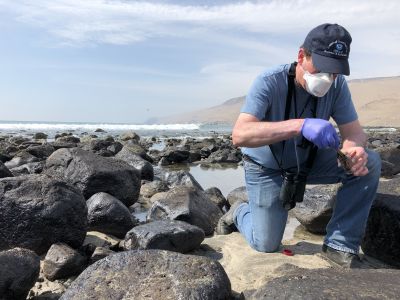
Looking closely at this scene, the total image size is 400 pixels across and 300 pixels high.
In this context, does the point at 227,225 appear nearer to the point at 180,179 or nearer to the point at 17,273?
the point at 17,273

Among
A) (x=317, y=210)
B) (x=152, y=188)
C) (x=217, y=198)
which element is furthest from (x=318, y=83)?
(x=152, y=188)

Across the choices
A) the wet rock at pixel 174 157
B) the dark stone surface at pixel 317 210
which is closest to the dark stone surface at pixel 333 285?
the dark stone surface at pixel 317 210

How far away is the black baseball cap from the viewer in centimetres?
352

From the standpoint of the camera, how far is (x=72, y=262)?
3.69 meters

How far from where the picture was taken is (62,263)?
3.65 metres

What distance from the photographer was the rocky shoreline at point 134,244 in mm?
2707

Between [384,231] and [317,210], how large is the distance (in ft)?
3.38

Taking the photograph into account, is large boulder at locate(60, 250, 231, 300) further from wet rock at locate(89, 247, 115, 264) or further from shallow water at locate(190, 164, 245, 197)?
shallow water at locate(190, 164, 245, 197)

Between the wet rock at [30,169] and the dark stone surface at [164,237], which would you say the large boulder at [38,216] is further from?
the wet rock at [30,169]

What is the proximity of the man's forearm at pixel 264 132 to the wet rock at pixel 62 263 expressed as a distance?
5.30ft

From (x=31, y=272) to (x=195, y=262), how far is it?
3.83ft

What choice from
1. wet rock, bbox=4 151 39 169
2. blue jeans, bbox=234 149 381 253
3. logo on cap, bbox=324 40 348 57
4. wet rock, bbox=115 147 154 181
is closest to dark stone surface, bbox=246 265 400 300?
blue jeans, bbox=234 149 381 253

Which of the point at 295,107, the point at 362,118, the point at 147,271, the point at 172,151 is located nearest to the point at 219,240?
the point at 295,107

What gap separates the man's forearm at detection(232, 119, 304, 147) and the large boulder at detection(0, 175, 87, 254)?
5.45 feet
